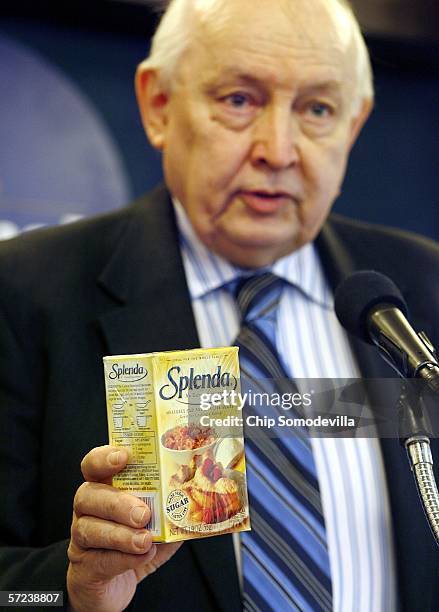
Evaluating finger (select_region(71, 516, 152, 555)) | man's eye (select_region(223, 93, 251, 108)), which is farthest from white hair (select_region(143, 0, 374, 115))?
finger (select_region(71, 516, 152, 555))

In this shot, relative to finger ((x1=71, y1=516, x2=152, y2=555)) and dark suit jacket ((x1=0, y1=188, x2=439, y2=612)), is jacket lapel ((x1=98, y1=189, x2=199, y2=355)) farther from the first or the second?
finger ((x1=71, y1=516, x2=152, y2=555))

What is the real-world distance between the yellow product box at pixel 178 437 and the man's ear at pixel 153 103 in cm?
72

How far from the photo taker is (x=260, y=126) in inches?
48.7

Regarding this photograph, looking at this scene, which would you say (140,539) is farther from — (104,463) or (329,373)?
(329,373)

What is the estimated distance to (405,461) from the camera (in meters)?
1.01

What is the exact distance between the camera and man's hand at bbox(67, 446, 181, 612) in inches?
29.9

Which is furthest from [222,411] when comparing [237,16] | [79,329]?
[237,16]

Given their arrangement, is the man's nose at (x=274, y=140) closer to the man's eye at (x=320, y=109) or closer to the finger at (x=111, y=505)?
the man's eye at (x=320, y=109)

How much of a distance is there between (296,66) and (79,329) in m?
0.49

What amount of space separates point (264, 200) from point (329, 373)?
277 millimetres

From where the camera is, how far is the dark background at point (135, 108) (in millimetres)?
2059

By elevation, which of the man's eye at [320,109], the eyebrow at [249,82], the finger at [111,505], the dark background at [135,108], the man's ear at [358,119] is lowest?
the finger at [111,505]

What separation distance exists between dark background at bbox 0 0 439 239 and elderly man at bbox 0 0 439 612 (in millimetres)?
718

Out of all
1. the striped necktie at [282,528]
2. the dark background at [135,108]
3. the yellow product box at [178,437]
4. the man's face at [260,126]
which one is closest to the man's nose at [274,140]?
the man's face at [260,126]
